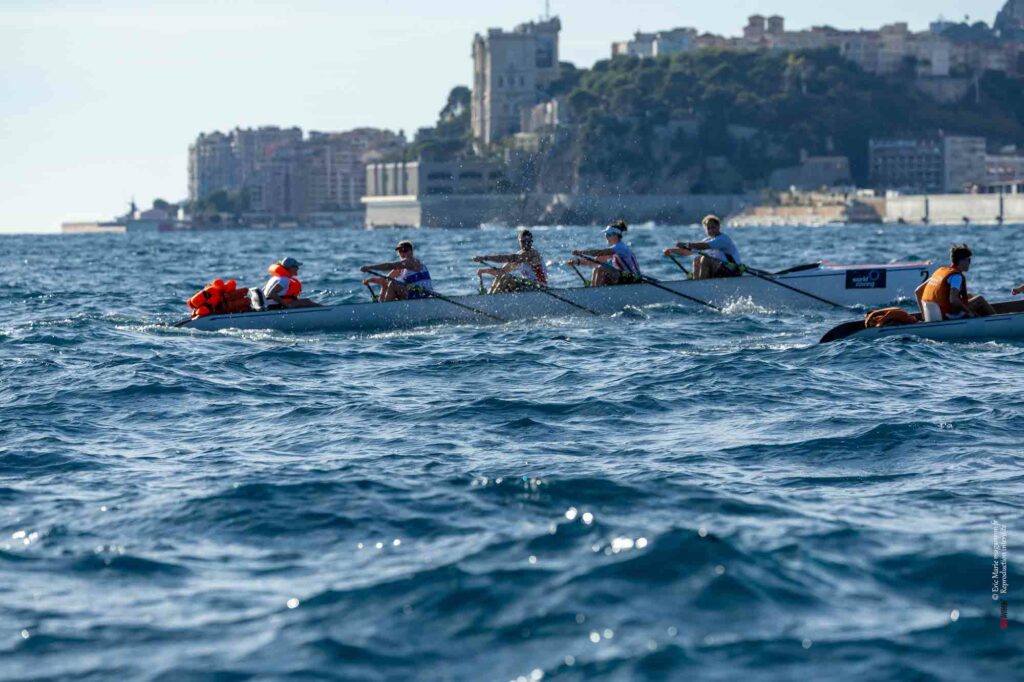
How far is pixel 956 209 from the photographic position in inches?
5344

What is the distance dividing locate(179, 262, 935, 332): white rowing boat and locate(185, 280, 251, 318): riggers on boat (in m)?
0.12

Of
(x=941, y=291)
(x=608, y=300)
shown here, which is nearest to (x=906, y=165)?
(x=608, y=300)

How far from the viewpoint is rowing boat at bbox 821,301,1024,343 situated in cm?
1652

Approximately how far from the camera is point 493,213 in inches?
6722

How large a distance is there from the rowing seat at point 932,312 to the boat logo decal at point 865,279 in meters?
5.96

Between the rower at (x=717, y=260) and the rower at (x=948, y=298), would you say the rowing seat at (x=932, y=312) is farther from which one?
the rower at (x=717, y=260)

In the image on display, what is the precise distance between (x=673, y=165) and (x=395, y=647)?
174 metres

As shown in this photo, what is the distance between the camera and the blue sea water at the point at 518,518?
6.85 metres

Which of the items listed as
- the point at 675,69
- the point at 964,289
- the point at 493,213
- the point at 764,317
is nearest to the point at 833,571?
the point at 964,289

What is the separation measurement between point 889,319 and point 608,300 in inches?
210

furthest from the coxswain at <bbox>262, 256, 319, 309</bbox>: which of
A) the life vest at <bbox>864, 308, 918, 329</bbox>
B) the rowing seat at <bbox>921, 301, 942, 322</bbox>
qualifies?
the rowing seat at <bbox>921, 301, 942, 322</bbox>

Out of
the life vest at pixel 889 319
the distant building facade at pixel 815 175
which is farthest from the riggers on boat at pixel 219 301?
the distant building facade at pixel 815 175

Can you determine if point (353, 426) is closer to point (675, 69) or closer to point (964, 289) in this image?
point (964, 289)

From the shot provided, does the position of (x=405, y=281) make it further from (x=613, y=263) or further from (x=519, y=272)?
(x=613, y=263)
